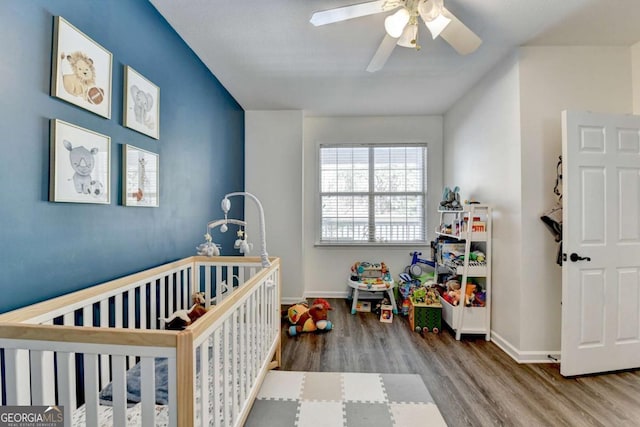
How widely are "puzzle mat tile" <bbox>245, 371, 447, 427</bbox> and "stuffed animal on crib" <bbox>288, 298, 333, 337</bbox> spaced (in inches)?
28.9

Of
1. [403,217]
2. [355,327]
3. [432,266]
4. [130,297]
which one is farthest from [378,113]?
[130,297]

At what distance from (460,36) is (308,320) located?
251 centimetres

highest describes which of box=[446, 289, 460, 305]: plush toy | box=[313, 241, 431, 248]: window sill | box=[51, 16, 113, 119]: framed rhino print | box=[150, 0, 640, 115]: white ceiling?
box=[150, 0, 640, 115]: white ceiling

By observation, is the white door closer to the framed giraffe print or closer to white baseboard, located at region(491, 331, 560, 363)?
white baseboard, located at region(491, 331, 560, 363)

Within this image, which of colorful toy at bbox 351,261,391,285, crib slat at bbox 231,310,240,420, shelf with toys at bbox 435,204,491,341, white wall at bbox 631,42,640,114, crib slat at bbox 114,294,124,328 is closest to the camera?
crib slat at bbox 231,310,240,420

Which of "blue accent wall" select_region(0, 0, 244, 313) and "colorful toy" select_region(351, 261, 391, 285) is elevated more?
"blue accent wall" select_region(0, 0, 244, 313)

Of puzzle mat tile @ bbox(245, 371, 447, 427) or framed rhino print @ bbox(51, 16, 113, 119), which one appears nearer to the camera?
framed rhino print @ bbox(51, 16, 113, 119)

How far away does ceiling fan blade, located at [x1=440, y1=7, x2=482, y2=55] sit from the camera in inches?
64.0

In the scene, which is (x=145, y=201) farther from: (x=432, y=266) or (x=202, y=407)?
(x=432, y=266)

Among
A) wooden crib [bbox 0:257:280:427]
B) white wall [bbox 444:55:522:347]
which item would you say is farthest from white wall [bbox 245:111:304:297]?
white wall [bbox 444:55:522:347]

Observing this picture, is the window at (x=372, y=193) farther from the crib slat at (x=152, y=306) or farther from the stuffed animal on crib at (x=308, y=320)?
the crib slat at (x=152, y=306)

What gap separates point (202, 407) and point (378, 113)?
3614mm

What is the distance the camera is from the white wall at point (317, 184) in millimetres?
3902

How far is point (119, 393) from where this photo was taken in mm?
830
